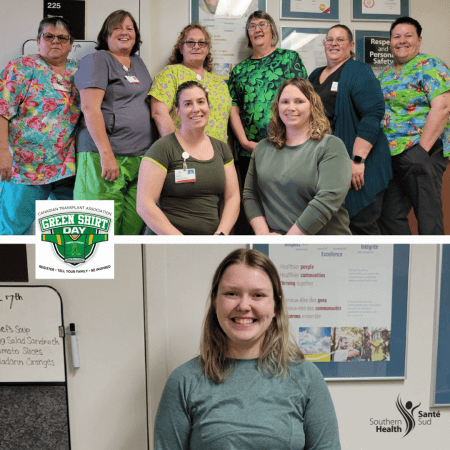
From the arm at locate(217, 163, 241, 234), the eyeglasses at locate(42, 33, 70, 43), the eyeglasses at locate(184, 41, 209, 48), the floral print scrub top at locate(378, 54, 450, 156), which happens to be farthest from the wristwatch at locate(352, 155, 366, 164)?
the eyeglasses at locate(42, 33, 70, 43)

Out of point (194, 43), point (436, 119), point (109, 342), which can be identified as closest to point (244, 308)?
point (109, 342)

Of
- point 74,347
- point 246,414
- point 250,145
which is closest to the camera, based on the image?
point 246,414

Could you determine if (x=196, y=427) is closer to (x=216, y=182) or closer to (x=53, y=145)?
(x=216, y=182)

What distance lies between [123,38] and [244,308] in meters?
1.09

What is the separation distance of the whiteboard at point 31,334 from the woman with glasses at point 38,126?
1.25ft

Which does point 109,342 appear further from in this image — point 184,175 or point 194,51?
point 194,51

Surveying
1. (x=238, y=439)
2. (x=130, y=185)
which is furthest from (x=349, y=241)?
(x=130, y=185)

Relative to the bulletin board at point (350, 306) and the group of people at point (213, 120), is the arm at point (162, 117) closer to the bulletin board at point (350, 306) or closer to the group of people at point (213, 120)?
the group of people at point (213, 120)

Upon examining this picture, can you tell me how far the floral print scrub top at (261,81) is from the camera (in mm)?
1451

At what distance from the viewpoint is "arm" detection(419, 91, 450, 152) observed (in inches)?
58.1

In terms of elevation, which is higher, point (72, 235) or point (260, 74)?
point (260, 74)

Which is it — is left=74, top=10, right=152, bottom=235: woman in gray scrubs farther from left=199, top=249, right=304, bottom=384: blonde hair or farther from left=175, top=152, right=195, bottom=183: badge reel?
left=199, top=249, right=304, bottom=384: blonde hair

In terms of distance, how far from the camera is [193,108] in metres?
1.26

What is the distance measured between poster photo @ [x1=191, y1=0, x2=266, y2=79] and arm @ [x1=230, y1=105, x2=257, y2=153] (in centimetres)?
15
